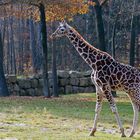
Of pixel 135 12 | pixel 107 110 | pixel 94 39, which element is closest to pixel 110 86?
pixel 107 110

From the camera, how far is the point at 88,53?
449 inches

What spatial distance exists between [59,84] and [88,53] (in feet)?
66.2

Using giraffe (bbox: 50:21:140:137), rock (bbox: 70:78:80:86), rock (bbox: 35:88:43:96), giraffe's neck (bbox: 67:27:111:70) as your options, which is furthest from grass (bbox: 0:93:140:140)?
rock (bbox: 70:78:80:86)

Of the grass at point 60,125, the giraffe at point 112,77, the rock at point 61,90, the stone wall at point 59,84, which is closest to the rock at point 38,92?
the stone wall at point 59,84

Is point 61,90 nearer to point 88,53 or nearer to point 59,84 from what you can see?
point 59,84

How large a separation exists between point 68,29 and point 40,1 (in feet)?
42.0

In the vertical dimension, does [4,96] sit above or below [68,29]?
below

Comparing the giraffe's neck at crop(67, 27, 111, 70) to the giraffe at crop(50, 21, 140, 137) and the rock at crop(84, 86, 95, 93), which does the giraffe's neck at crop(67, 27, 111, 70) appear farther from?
the rock at crop(84, 86, 95, 93)

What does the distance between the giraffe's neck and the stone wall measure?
62.7 ft

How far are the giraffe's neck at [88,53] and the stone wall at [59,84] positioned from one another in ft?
62.7

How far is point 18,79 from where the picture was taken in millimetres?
31312

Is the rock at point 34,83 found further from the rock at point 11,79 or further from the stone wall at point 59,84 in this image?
the rock at point 11,79

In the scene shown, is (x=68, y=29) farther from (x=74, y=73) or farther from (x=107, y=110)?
(x=74, y=73)

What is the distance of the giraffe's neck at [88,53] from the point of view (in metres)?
11.2
